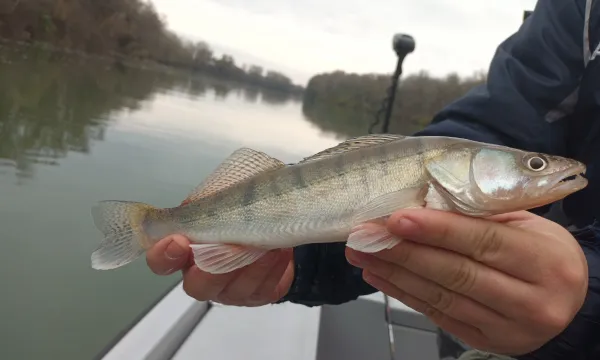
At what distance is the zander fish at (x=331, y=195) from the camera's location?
160cm

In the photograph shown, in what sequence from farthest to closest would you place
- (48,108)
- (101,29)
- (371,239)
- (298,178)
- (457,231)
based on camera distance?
(101,29)
(48,108)
(298,178)
(371,239)
(457,231)

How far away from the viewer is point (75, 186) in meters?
10.2

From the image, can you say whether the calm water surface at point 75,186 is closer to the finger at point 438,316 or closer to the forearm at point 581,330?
the finger at point 438,316

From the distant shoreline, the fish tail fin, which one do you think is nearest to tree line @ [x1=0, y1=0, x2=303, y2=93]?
the distant shoreline

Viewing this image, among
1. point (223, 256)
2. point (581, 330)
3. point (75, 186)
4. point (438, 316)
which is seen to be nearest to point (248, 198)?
point (223, 256)

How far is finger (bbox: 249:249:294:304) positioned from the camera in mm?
2076

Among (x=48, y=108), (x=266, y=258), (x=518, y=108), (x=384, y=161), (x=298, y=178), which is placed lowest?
(x=48, y=108)

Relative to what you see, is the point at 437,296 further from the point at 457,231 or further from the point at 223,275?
the point at 223,275

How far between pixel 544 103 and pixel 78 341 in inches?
193

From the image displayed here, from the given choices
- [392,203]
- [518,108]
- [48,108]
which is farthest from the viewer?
[48,108]

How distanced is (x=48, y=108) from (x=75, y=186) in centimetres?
1054

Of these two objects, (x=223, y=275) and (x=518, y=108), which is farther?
(x=518, y=108)

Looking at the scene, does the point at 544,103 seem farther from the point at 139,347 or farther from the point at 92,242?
the point at 92,242

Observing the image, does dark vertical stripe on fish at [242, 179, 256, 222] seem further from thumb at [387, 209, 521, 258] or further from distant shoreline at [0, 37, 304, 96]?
distant shoreline at [0, 37, 304, 96]
